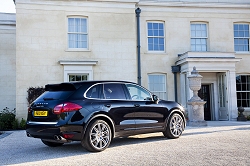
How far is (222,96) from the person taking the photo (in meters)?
18.1

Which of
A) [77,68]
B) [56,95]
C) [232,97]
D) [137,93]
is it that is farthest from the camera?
[232,97]

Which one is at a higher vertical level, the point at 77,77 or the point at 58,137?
the point at 77,77

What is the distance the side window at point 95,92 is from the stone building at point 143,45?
30.5ft

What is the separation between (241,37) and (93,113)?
592 inches

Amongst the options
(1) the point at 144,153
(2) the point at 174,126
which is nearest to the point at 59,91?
(1) the point at 144,153

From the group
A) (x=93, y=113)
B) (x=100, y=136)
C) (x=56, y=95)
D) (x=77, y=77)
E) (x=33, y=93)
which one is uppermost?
(x=77, y=77)

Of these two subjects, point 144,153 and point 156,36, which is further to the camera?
point 156,36

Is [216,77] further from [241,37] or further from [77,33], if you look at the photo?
[77,33]

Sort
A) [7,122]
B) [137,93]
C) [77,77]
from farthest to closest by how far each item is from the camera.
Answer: [77,77], [7,122], [137,93]

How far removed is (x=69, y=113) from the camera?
6.71 metres

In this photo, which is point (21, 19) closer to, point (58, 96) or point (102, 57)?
point (102, 57)

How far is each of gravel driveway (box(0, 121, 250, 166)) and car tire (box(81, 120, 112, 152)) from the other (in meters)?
0.17

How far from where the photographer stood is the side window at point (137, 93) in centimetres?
817

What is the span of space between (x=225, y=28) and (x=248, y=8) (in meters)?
2.00
